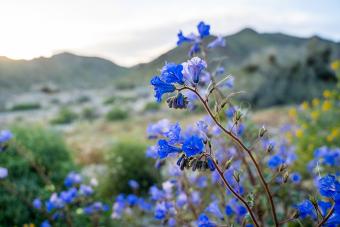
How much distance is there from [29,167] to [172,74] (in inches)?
164

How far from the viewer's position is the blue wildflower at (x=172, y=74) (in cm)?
192

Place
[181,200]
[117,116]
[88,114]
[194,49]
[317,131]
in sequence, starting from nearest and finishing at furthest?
[194,49] < [181,200] < [317,131] < [117,116] < [88,114]

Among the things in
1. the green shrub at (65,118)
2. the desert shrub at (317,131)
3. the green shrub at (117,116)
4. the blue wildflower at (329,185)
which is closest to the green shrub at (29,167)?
the blue wildflower at (329,185)

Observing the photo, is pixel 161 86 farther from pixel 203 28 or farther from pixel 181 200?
pixel 181 200

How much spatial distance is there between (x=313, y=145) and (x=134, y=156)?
3140mm

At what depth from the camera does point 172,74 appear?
1.93 m

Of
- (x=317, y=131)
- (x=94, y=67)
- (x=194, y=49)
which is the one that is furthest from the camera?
(x=94, y=67)

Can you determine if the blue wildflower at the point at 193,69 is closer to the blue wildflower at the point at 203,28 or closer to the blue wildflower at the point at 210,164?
the blue wildflower at the point at 210,164

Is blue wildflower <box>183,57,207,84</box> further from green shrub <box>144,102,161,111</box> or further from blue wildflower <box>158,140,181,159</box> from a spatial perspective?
green shrub <box>144,102,161,111</box>

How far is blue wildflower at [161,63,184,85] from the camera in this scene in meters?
1.92

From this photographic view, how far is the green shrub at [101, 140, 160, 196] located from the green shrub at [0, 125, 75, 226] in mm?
1456

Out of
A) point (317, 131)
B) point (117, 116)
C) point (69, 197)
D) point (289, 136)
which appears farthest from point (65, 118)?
point (69, 197)

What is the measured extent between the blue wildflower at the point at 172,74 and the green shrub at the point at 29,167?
2.81 m

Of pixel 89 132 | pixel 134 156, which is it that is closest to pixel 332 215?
pixel 134 156
